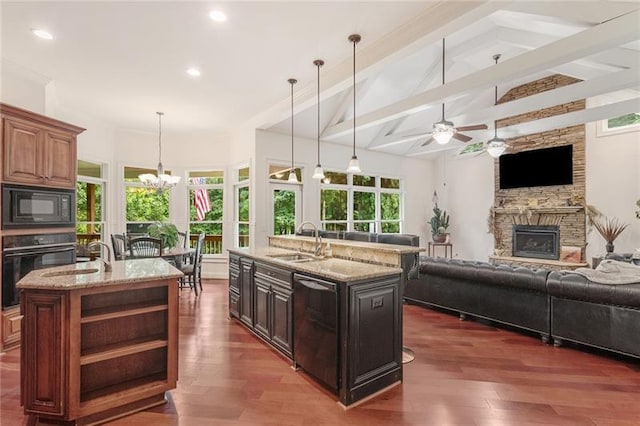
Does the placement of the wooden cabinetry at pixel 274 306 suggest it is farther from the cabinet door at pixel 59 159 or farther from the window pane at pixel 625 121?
the window pane at pixel 625 121

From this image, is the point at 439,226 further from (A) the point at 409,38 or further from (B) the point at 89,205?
(B) the point at 89,205

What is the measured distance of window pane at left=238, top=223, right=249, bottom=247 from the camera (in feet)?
22.1

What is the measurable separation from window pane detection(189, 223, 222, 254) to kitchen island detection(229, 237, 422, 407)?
4267mm

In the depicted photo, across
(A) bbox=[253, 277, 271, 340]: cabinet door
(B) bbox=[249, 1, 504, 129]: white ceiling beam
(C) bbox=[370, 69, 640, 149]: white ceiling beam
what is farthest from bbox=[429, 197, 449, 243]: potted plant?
(A) bbox=[253, 277, 271, 340]: cabinet door

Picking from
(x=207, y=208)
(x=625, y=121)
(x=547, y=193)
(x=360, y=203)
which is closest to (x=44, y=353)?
(x=207, y=208)

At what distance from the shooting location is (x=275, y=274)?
3.16 metres

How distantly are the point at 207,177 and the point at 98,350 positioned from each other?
5348mm

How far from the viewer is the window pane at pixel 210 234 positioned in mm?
7133

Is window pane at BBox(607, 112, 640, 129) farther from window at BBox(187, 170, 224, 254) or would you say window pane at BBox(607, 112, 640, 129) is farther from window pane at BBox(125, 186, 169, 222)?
window pane at BBox(125, 186, 169, 222)

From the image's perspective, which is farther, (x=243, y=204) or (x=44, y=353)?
(x=243, y=204)

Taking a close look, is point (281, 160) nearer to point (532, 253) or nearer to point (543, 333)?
point (543, 333)

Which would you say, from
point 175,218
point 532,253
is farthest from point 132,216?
point 532,253

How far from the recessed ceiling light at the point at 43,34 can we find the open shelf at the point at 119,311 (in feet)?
9.75

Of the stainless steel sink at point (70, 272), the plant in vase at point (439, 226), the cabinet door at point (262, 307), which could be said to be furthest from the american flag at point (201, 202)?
the plant in vase at point (439, 226)
